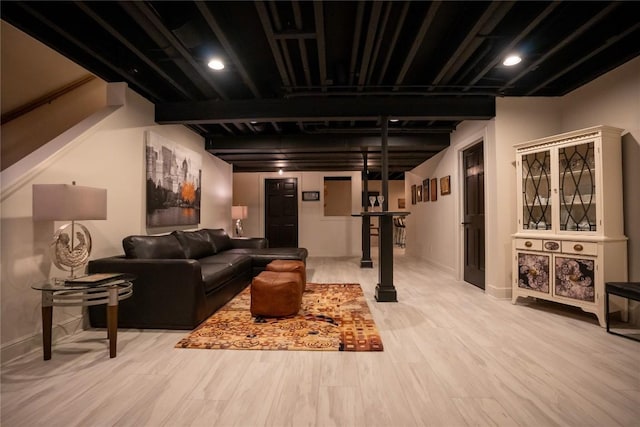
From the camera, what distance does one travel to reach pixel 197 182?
204 inches

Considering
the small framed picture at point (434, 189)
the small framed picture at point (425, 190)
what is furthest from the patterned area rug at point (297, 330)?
the small framed picture at point (425, 190)

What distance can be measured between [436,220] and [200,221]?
4688 mm

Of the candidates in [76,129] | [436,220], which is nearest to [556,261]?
[436,220]

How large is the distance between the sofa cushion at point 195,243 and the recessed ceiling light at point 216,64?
87.1 inches

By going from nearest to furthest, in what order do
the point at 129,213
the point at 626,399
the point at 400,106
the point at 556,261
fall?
the point at 626,399, the point at 556,261, the point at 129,213, the point at 400,106

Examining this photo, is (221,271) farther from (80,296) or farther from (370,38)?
(370,38)

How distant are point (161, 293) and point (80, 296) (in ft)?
2.21

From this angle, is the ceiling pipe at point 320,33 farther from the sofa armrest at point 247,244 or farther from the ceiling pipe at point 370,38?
the sofa armrest at point 247,244

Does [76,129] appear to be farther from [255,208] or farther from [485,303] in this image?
A: [255,208]

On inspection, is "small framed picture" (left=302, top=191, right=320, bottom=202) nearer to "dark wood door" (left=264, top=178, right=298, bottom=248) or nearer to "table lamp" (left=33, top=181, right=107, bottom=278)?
"dark wood door" (left=264, top=178, right=298, bottom=248)

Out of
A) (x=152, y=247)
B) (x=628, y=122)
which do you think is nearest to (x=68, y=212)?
(x=152, y=247)

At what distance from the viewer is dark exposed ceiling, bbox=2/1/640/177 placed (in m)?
2.32

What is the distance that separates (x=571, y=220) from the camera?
126 inches

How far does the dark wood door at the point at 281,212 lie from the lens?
27.7ft
